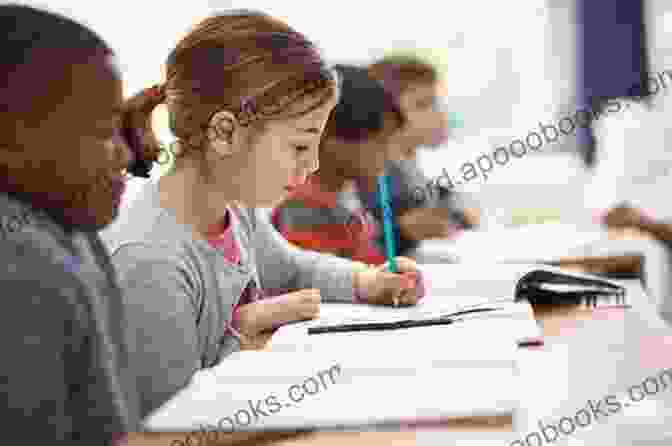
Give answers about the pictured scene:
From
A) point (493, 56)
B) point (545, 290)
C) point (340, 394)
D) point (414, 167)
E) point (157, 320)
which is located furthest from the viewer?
point (493, 56)

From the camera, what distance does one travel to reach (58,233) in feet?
3.42

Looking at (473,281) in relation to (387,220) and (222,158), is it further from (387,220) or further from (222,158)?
(222,158)

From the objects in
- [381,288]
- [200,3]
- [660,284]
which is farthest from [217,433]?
[200,3]

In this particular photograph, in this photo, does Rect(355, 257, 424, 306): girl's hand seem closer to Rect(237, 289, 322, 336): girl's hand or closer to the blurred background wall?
Rect(237, 289, 322, 336): girl's hand

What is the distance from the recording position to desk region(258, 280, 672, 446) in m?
0.86

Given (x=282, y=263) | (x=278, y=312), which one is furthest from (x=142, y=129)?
(x=282, y=263)

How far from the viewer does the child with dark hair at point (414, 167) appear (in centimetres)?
292

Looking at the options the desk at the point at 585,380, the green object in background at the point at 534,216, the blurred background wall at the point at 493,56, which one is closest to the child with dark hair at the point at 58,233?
the desk at the point at 585,380

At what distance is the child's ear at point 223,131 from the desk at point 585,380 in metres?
0.52

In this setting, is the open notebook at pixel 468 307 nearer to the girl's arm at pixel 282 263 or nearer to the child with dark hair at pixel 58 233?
the girl's arm at pixel 282 263

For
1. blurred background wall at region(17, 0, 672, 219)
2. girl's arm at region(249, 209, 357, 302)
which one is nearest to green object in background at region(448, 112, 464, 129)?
blurred background wall at region(17, 0, 672, 219)

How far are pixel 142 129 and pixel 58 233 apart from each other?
1.36ft

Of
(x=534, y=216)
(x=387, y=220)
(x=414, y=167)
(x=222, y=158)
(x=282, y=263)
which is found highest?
(x=222, y=158)

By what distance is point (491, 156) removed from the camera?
4648mm
